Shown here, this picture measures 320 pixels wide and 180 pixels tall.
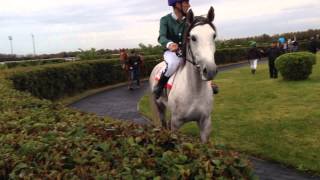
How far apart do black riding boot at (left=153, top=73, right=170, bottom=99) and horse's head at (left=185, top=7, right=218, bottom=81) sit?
3.76 ft

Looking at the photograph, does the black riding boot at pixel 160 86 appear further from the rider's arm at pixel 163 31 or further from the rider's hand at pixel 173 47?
the rider's hand at pixel 173 47

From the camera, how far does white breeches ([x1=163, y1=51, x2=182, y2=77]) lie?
7.20 m

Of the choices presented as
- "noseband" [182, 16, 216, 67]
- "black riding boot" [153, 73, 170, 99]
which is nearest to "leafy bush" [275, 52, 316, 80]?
"black riding boot" [153, 73, 170, 99]

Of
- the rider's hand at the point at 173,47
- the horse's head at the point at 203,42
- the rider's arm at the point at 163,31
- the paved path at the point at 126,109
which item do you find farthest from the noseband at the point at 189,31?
the paved path at the point at 126,109

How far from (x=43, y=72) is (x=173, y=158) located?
630 inches

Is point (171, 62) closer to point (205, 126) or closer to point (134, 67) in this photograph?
point (205, 126)

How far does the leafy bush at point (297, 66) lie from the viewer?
20.1 meters

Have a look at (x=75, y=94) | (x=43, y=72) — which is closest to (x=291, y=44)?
(x=75, y=94)

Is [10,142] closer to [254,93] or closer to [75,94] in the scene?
[254,93]

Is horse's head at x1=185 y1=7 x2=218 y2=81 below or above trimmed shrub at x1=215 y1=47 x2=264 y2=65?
above

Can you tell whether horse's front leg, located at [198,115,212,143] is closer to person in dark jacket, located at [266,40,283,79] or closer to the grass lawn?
the grass lawn

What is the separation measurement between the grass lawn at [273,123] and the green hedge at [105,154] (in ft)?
5.97

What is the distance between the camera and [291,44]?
137ft

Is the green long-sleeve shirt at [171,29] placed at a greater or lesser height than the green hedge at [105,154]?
greater
